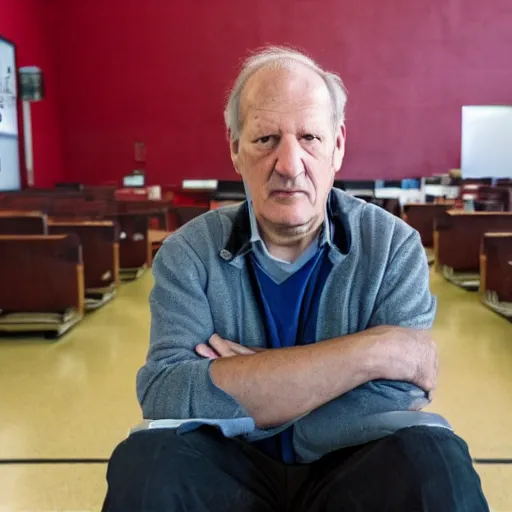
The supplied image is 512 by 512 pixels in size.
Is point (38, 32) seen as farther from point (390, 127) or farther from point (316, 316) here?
point (316, 316)

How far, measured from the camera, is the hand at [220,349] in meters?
1.24

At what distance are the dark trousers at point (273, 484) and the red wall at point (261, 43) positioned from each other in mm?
7201

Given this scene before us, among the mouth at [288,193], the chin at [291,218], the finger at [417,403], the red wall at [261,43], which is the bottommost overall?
the finger at [417,403]

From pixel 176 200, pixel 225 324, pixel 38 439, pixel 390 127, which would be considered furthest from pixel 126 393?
pixel 390 127

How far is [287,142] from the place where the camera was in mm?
1258

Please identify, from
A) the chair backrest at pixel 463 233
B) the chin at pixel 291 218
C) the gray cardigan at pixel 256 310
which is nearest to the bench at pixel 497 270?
the chair backrest at pixel 463 233

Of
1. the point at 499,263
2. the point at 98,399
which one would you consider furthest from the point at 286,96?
the point at 499,263

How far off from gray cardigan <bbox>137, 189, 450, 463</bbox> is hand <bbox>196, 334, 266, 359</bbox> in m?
0.02

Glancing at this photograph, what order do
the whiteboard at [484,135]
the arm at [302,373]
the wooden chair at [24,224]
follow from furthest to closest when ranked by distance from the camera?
1. the whiteboard at [484,135]
2. the wooden chair at [24,224]
3. the arm at [302,373]

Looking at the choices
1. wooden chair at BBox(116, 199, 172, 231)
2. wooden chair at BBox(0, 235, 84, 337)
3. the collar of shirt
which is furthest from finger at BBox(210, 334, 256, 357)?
wooden chair at BBox(116, 199, 172, 231)

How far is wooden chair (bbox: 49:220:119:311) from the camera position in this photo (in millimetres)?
4203

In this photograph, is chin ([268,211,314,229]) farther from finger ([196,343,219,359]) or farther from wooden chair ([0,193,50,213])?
wooden chair ([0,193,50,213])

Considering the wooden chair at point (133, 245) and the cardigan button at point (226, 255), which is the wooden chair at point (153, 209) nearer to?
the wooden chair at point (133, 245)

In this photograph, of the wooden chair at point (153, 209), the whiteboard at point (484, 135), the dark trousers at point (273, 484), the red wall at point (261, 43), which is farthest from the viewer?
the whiteboard at point (484, 135)
